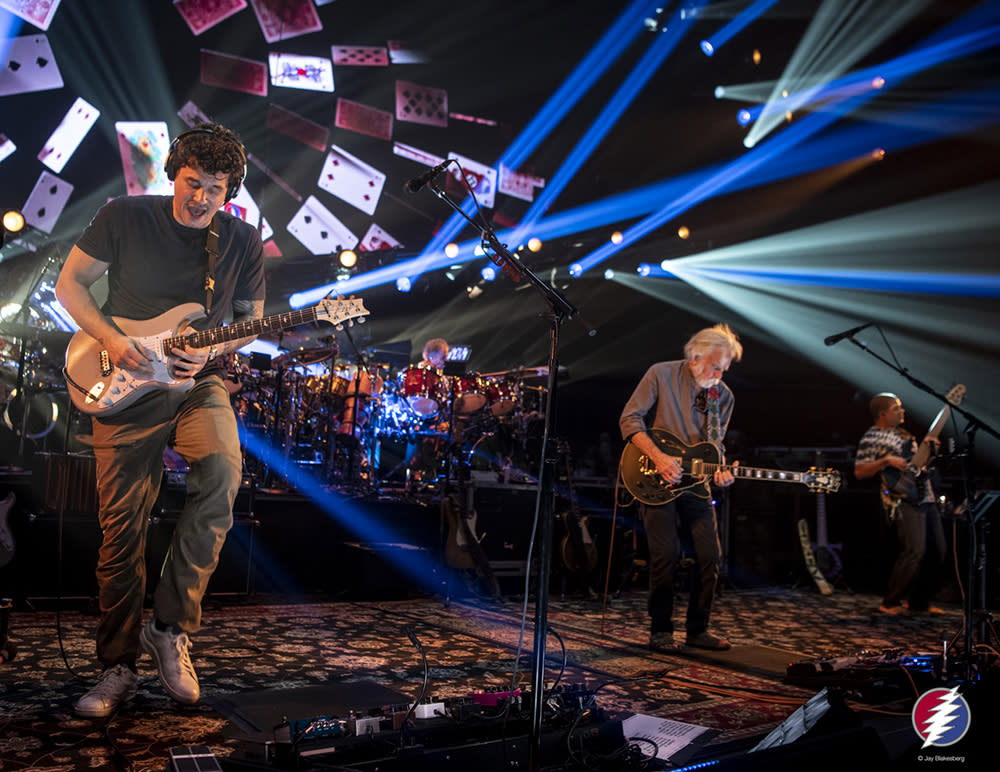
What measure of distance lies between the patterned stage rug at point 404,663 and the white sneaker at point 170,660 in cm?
10

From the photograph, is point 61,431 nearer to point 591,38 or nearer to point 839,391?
point 591,38

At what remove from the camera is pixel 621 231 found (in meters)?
10.7

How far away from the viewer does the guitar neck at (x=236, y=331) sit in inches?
106

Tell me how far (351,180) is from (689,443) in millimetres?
7258

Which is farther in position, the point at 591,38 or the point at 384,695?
the point at 591,38

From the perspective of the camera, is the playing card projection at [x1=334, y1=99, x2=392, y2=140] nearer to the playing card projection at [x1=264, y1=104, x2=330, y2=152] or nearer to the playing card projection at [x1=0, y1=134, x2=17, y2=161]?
the playing card projection at [x1=264, y1=104, x2=330, y2=152]

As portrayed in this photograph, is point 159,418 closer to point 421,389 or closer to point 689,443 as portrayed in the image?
point 689,443

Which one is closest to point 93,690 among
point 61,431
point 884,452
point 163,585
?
point 163,585

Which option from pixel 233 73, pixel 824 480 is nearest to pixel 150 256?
pixel 824 480

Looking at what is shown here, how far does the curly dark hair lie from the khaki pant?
2.77 feet

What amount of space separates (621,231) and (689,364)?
6.45 meters

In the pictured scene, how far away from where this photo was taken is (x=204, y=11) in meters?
8.76

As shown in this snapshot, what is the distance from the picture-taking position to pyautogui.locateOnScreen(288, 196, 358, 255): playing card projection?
9.96m

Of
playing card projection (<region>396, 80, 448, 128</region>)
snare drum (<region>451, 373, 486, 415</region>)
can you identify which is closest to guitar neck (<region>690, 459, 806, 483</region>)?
snare drum (<region>451, 373, 486, 415</region>)
